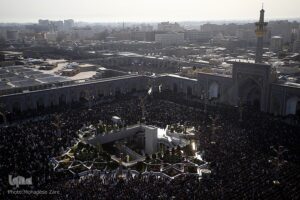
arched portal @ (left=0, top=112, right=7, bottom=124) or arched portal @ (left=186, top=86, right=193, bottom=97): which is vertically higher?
arched portal @ (left=186, top=86, right=193, bottom=97)

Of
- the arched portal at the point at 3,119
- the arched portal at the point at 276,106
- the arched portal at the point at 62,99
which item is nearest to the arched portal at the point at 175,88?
the arched portal at the point at 276,106

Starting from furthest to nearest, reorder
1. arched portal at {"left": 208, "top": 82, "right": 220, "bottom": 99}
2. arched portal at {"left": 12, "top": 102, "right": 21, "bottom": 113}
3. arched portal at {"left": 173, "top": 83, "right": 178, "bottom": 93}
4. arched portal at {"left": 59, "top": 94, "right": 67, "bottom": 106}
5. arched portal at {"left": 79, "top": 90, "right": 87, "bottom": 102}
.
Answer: arched portal at {"left": 173, "top": 83, "right": 178, "bottom": 93} < arched portal at {"left": 208, "top": 82, "right": 220, "bottom": 99} < arched portal at {"left": 79, "top": 90, "right": 87, "bottom": 102} < arched portal at {"left": 59, "top": 94, "right": 67, "bottom": 106} < arched portal at {"left": 12, "top": 102, "right": 21, "bottom": 113}

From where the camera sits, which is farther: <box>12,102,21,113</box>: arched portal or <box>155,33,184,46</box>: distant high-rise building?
<box>155,33,184,46</box>: distant high-rise building

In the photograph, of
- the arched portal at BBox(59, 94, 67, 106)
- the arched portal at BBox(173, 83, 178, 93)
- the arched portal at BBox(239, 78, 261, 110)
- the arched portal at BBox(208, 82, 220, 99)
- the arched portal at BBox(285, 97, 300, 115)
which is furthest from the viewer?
the arched portal at BBox(173, 83, 178, 93)

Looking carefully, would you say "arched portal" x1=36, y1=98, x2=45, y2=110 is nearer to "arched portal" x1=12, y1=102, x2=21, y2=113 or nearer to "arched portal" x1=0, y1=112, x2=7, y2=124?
"arched portal" x1=12, y1=102, x2=21, y2=113

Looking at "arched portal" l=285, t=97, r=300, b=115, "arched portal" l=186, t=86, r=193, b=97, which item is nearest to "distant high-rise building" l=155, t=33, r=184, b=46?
"arched portal" l=186, t=86, r=193, b=97

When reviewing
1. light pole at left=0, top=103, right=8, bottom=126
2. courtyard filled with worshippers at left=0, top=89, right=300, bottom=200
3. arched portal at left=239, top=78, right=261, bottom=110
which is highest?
arched portal at left=239, top=78, right=261, bottom=110

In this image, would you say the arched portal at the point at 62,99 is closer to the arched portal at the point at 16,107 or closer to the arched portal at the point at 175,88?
the arched portal at the point at 16,107

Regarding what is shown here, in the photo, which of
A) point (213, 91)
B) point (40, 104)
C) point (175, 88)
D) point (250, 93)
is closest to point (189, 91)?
point (175, 88)
